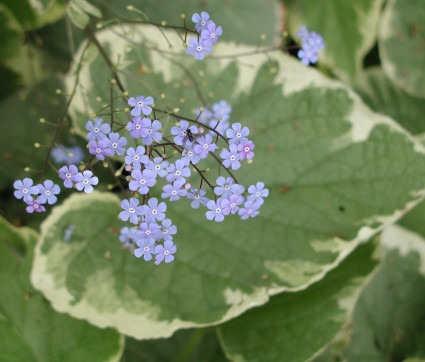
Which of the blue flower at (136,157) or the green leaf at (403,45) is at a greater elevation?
the green leaf at (403,45)

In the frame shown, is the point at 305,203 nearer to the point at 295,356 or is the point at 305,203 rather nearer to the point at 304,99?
the point at 304,99

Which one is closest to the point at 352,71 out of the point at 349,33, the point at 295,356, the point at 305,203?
the point at 349,33

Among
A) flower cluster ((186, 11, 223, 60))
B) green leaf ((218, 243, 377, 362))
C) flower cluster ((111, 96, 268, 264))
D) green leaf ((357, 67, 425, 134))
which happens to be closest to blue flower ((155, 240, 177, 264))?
flower cluster ((111, 96, 268, 264))

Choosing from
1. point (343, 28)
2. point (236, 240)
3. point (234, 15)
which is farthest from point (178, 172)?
point (343, 28)

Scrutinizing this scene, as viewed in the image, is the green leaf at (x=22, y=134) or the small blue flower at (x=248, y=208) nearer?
the small blue flower at (x=248, y=208)

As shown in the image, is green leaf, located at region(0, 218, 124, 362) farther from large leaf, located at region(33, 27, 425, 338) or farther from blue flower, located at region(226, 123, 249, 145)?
blue flower, located at region(226, 123, 249, 145)

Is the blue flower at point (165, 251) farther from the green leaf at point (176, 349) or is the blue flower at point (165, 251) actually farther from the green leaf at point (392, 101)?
the green leaf at point (392, 101)

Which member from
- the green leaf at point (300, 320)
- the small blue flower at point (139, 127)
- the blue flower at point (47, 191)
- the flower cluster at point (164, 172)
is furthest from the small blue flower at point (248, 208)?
the green leaf at point (300, 320)
